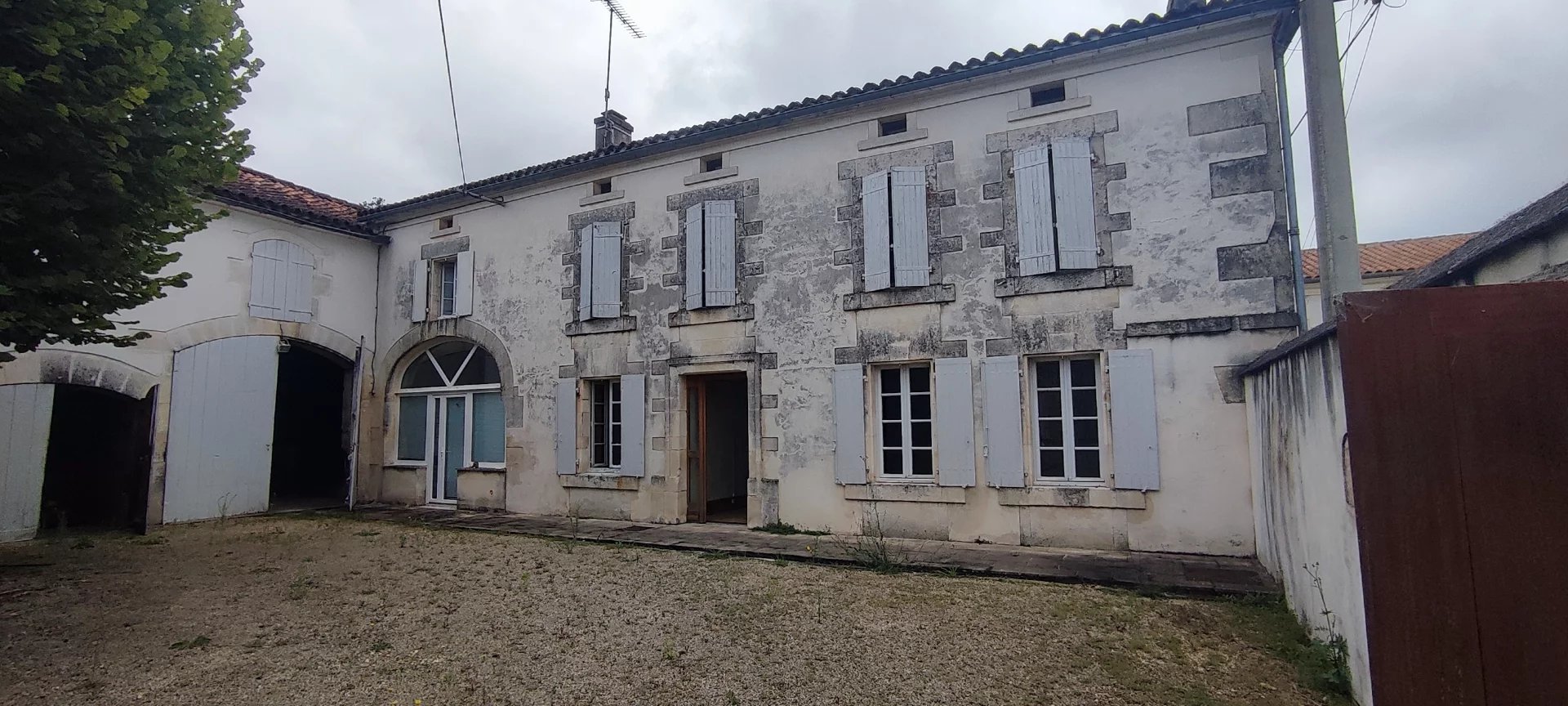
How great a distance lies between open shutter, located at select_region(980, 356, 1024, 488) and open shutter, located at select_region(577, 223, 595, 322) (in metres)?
4.79

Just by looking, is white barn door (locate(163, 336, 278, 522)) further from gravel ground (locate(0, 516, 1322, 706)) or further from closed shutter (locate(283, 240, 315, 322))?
gravel ground (locate(0, 516, 1322, 706))

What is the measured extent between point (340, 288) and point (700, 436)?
19.4 feet

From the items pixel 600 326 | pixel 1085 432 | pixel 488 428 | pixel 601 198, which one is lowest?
pixel 1085 432

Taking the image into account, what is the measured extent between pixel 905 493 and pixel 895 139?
3462 mm

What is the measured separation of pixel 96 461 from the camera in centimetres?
875

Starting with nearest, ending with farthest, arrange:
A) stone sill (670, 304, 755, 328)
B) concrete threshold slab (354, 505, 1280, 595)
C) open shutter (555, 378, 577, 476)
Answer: concrete threshold slab (354, 505, 1280, 595) → stone sill (670, 304, 755, 328) → open shutter (555, 378, 577, 476)

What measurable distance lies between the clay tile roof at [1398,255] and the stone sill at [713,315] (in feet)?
33.5

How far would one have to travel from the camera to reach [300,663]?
12.0 ft

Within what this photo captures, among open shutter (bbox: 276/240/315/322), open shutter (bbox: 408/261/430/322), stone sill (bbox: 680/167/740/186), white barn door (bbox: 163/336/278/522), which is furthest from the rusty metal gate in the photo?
open shutter (bbox: 276/240/315/322)

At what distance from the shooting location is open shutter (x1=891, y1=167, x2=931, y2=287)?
6.83 m

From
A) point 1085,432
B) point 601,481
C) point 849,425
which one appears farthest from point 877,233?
point 601,481

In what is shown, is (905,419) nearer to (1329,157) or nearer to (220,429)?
(1329,157)

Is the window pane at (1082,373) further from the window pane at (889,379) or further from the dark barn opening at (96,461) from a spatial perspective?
the dark barn opening at (96,461)

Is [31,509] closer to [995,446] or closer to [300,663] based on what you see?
[300,663]
